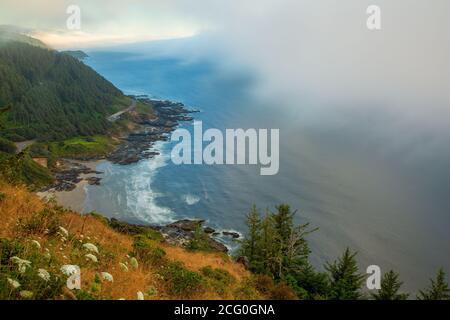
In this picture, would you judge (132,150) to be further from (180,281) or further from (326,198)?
(180,281)

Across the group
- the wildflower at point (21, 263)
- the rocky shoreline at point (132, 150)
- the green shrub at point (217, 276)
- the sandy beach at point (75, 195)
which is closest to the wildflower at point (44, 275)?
the wildflower at point (21, 263)

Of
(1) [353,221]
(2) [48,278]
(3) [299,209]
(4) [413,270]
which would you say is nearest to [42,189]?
(3) [299,209]

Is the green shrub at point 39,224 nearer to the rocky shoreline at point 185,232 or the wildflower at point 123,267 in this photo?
the wildflower at point 123,267

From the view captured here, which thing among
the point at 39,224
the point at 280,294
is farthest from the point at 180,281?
the point at 280,294

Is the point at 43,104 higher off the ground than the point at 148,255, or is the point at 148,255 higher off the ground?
the point at 43,104

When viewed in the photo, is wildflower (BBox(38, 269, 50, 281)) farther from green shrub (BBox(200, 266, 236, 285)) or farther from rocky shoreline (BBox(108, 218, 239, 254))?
rocky shoreline (BBox(108, 218, 239, 254))
